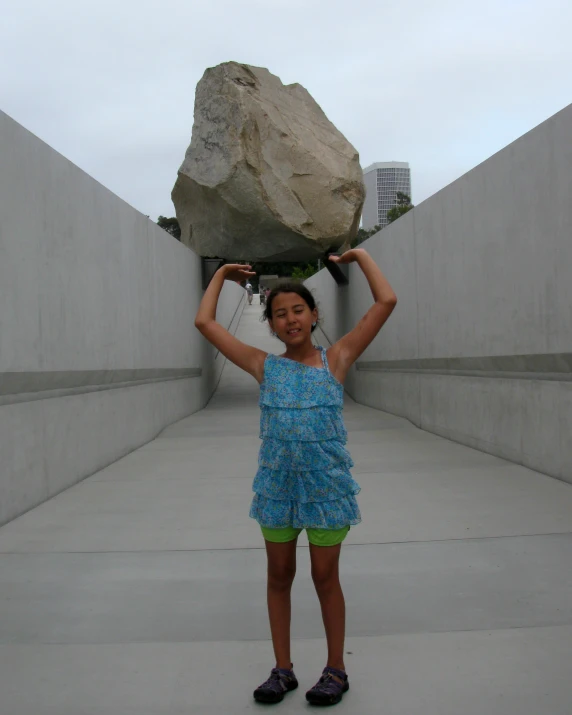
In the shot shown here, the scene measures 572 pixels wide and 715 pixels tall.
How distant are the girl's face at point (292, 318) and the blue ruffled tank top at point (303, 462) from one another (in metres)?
0.16

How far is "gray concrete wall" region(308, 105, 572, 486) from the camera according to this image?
19.2 feet

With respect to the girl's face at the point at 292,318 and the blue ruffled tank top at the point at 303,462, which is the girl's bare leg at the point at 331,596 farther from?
the girl's face at the point at 292,318

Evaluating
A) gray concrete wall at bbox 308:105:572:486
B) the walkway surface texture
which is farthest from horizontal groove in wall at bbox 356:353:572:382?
the walkway surface texture

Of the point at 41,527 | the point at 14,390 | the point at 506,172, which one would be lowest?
the point at 41,527

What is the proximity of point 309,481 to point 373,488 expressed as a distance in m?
3.54

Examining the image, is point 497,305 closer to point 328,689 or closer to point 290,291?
point 290,291

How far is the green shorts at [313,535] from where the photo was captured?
2.59 meters

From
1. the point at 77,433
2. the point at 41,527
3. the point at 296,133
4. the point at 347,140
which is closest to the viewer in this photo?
the point at 41,527

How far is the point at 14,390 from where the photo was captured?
5367 millimetres

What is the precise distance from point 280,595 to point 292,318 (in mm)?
951

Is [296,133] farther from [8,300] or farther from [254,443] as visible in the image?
[8,300]

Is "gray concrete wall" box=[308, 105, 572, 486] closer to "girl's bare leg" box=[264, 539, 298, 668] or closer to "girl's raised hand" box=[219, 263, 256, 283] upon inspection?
"girl's raised hand" box=[219, 263, 256, 283]

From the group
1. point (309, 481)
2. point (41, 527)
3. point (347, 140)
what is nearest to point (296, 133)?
point (347, 140)

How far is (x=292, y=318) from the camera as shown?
109 inches
